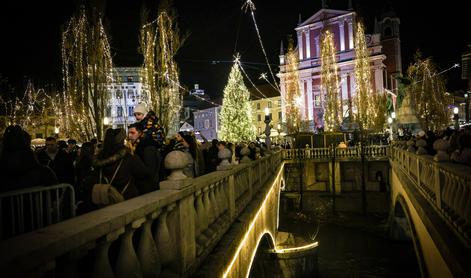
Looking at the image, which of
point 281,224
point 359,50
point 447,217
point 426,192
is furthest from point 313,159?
point 447,217

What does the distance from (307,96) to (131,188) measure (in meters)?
50.8

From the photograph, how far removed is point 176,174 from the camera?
12.9 feet

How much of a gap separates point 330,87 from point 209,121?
1563 inches

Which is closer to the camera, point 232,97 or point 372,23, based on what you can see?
point 232,97

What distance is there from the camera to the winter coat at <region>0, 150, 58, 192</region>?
4.08 m

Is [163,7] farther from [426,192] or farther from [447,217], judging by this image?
[447,217]

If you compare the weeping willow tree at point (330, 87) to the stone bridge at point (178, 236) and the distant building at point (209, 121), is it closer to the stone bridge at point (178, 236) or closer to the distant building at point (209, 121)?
the distant building at point (209, 121)

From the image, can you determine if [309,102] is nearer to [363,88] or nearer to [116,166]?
[363,88]

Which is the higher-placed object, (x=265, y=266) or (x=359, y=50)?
(x=359, y=50)

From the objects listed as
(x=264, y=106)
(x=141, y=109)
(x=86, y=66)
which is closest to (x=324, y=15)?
(x=264, y=106)

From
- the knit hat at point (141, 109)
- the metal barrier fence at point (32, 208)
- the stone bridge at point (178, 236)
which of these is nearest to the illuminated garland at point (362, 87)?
the stone bridge at point (178, 236)

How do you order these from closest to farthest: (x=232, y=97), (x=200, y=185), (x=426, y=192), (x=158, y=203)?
(x=158, y=203)
(x=200, y=185)
(x=426, y=192)
(x=232, y=97)

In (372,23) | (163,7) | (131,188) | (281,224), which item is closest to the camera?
(131,188)

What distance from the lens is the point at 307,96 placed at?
53469mm
